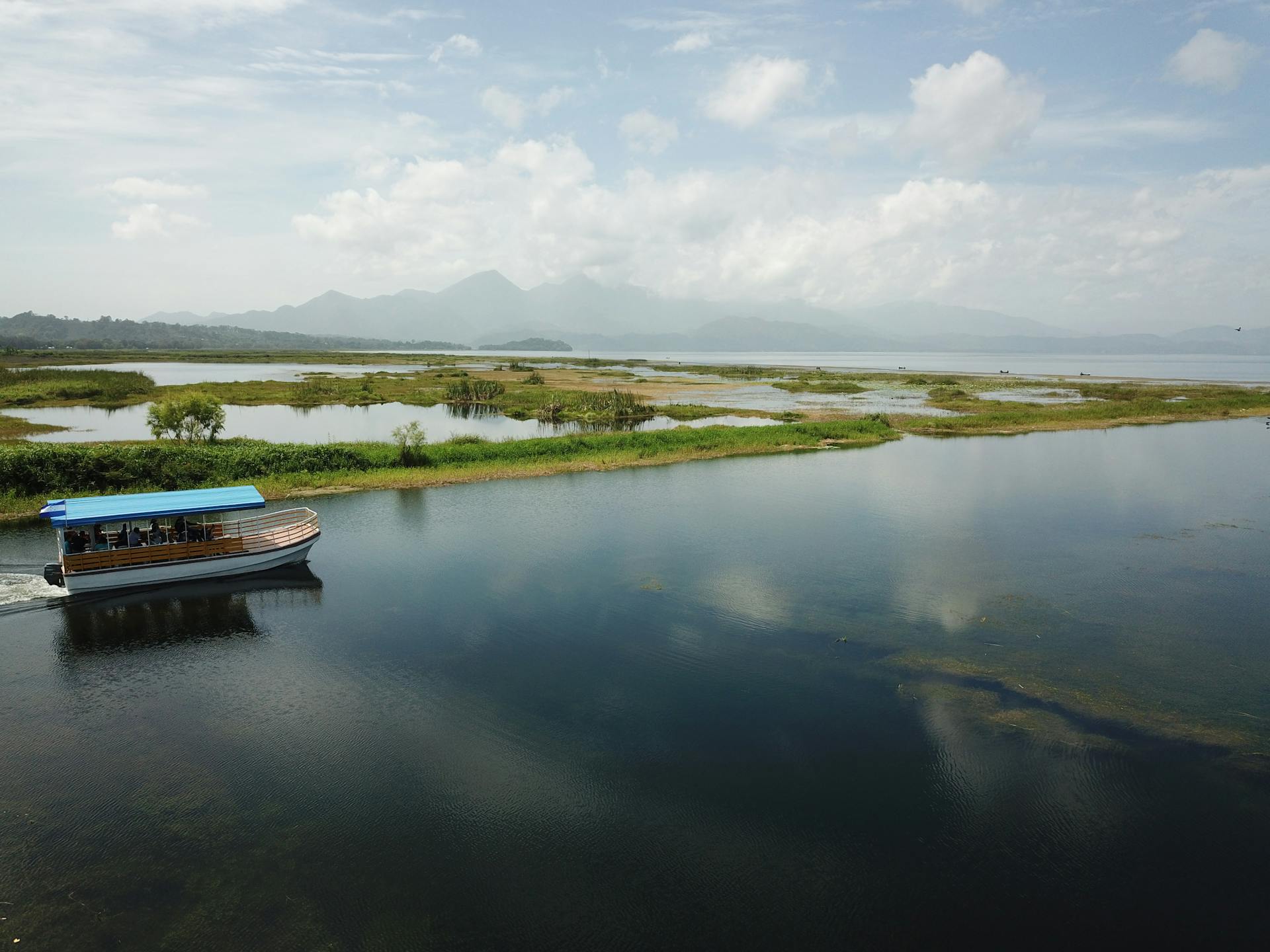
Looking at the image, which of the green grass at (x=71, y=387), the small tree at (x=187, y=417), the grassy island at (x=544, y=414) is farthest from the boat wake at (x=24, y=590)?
the green grass at (x=71, y=387)

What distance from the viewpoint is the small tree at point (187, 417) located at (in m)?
44.5

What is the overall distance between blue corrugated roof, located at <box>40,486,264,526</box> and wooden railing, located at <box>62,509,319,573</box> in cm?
74

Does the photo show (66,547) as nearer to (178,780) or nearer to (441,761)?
(178,780)

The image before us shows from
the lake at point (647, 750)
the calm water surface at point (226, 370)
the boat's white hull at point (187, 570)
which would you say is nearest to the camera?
the lake at point (647, 750)

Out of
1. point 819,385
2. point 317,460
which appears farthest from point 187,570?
point 819,385

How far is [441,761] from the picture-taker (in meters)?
14.5

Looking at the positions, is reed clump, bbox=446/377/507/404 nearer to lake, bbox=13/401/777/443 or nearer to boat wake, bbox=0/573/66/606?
lake, bbox=13/401/777/443

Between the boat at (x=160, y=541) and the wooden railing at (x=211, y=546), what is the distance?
0.07ft

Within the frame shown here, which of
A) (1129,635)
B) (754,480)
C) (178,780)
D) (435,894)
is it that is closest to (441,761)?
(435,894)

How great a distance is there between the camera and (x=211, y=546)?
24781mm

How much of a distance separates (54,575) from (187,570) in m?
3.77

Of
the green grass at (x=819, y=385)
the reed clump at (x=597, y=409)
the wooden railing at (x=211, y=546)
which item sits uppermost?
the green grass at (x=819, y=385)

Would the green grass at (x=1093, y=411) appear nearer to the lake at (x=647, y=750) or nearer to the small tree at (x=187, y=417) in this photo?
the lake at (x=647, y=750)

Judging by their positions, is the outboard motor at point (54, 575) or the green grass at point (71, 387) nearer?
the outboard motor at point (54, 575)
